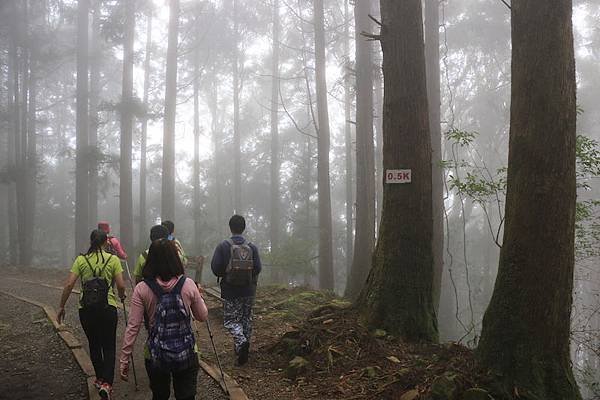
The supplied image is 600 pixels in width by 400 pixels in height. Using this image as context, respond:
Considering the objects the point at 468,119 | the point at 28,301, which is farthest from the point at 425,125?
the point at 468,119

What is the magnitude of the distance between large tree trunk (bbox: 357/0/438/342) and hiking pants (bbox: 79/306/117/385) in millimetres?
3295

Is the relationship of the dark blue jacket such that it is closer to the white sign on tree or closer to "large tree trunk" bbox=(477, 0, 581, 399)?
the white sign on tree

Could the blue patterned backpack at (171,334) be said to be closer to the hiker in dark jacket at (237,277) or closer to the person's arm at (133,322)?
the person's arm at (133,322)

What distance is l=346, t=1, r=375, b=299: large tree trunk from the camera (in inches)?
480

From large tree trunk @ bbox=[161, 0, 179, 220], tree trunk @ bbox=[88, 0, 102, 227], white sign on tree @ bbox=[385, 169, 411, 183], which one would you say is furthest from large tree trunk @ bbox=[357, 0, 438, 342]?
tree trunk @ bbox=[88, 0, 102, 227]

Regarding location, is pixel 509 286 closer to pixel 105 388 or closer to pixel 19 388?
pixel 105 388

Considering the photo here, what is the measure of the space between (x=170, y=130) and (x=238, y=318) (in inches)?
512

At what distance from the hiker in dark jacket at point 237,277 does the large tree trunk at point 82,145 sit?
16477mm

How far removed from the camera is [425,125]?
6527 mm

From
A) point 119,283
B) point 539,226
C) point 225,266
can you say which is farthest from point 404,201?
point 119,283

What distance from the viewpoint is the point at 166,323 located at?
3.61 meters

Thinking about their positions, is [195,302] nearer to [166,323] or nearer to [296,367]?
[166,323]

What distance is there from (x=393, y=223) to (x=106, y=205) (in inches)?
1612

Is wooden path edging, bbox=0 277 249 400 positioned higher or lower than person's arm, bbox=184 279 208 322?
lower
